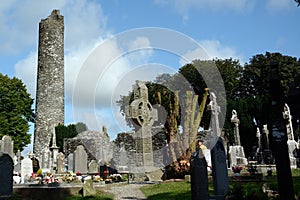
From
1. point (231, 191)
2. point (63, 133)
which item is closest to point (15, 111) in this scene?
point (63, 133)

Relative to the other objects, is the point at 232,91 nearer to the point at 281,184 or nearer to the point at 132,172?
the point at 132,172

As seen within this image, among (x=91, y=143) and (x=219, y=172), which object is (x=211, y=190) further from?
(x=91, y=143)

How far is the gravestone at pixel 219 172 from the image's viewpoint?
673 cm

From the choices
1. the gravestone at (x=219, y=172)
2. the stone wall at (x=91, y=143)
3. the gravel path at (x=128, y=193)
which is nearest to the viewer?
the gravestone at (x=219, y=172)

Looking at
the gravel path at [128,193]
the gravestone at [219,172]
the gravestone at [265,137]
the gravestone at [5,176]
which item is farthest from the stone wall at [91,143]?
the gravestone at [219,172]

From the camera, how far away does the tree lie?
31.2m

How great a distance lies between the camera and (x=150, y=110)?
1341 cm

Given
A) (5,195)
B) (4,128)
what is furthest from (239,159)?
(4,128)

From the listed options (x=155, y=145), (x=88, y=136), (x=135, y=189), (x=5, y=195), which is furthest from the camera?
(x=88, y=136)

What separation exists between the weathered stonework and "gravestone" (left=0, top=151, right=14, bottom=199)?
22458 millimetres

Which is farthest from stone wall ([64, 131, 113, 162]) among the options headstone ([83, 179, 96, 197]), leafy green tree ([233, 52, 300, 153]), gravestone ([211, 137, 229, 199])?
gravestone ([211, 137, 229, 199])

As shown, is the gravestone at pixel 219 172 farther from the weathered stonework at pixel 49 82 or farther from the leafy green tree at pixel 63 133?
the weathered stonework at pixel 49 82

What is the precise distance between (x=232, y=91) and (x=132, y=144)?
1513 centimetres

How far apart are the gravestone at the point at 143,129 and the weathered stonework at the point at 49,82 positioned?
19.3m
